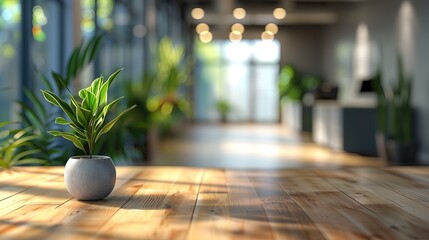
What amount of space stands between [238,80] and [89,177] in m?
15.1

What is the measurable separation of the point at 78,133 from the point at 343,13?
10.5 meters

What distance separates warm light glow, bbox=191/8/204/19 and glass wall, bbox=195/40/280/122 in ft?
9.98

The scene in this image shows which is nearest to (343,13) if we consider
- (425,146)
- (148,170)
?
(425,146)

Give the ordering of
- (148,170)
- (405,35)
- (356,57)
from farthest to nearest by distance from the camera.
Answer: (356,57)
(405,35)
(148,170)

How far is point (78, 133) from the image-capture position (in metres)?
1.64

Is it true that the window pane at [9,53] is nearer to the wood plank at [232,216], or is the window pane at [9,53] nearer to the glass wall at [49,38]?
the glass wall at [49,38]

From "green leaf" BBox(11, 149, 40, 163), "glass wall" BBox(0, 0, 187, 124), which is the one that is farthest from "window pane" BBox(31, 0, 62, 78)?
"green leaf" BBox(11, 149, 40, 163)

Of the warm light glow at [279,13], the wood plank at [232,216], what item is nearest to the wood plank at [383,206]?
the wood plank at [232,216]

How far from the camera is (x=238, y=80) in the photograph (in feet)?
54.1

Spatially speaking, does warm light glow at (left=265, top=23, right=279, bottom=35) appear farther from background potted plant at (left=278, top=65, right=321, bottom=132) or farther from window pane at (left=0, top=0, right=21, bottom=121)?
window pane at (left=0, top=0, right=21, bottom=121)

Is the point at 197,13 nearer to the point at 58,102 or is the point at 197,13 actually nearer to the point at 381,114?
the point at 381,114

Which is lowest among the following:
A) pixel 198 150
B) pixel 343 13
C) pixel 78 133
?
pixel 198 150

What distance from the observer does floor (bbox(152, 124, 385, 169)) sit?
6.27 metres

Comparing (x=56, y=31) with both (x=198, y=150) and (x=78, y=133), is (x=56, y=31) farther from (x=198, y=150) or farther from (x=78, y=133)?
(x=198, y=150)
